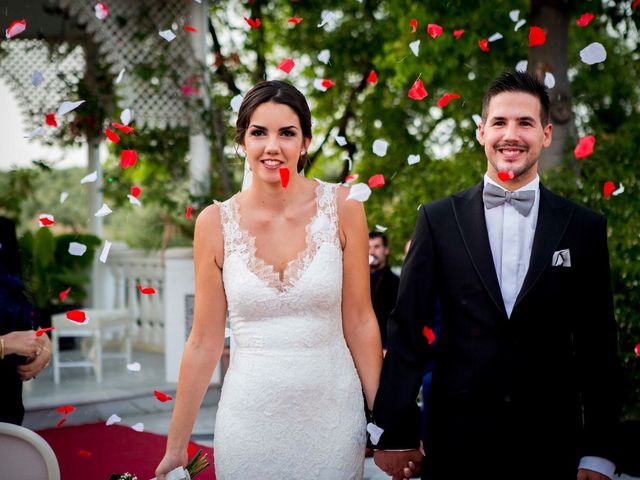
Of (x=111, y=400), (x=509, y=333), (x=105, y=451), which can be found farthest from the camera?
(x=111, y=400)

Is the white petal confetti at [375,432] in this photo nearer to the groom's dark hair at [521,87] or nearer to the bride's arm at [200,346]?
the bride's arm at [200,346]

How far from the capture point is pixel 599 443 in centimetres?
240

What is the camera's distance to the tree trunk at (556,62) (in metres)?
7.15

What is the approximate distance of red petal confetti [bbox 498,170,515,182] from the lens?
8.07 ft

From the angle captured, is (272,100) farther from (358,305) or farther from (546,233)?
(546,233)

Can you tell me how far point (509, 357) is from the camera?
7.76 feet

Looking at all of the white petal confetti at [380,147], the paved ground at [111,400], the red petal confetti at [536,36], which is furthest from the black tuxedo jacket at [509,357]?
the red petal confetti at [536,36]

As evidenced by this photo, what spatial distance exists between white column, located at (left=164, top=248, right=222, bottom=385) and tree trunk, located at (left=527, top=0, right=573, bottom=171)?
3.65 m

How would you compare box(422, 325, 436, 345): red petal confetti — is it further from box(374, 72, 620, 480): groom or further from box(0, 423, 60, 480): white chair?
box(0, 423, 60, 480): white chair

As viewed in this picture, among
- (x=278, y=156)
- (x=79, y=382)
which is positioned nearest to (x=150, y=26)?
(x=79, y=382)

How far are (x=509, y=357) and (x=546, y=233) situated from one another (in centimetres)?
40

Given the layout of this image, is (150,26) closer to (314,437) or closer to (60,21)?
(60,21)

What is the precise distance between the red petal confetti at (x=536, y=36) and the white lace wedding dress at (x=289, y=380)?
447 centimetres

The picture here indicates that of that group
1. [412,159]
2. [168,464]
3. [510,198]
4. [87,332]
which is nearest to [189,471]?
[168,464]
